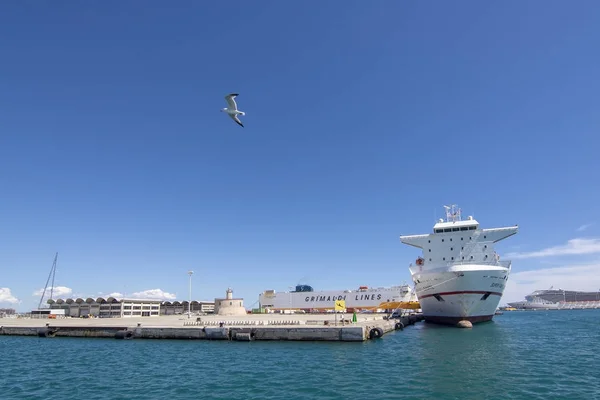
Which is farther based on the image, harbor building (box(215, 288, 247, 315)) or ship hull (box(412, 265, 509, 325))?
harbor building (box(215, 288, 247, 315))

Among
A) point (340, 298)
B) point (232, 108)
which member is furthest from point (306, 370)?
point (340, 298)

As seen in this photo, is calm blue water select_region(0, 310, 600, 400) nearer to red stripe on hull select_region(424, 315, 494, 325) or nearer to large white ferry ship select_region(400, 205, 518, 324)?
large white ferry ship select_region(400, 205, 518, 324)

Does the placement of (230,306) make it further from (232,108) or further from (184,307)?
(232,108)

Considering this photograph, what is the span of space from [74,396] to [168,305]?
101959 mm

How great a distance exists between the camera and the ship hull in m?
46.6

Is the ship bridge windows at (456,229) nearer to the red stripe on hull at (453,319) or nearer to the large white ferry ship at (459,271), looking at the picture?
the large white ferry ship at (459,271)

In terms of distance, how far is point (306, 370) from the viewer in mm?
23688

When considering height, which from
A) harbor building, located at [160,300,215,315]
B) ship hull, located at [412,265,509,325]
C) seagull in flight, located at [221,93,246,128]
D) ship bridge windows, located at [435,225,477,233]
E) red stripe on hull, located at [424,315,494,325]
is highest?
seagull in flight, located at [221,93,246,128]

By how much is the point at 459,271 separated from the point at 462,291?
2.80 meters

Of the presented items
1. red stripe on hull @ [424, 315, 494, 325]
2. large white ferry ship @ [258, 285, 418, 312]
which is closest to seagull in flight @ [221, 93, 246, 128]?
red stripe on hull @ [424, 315, 494, 325]

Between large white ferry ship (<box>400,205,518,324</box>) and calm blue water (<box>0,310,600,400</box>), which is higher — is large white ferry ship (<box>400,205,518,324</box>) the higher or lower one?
the higher one

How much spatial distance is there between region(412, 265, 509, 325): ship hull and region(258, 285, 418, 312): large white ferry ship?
148 feet

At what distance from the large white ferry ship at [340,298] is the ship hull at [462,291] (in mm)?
45178

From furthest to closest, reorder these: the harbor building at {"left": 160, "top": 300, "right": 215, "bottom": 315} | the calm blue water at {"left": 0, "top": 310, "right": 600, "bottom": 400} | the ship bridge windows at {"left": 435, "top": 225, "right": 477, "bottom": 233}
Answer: the harbor building at {"left": 160, "top": 300, "right": 215, "bottom": 315} → the ship bridge windows at {"left": 435, "top": 225, "right": 477, "bottom": 233} → the calm blue water at {"left": 0, "top": 310, "right": 600, "bottom": 400}
